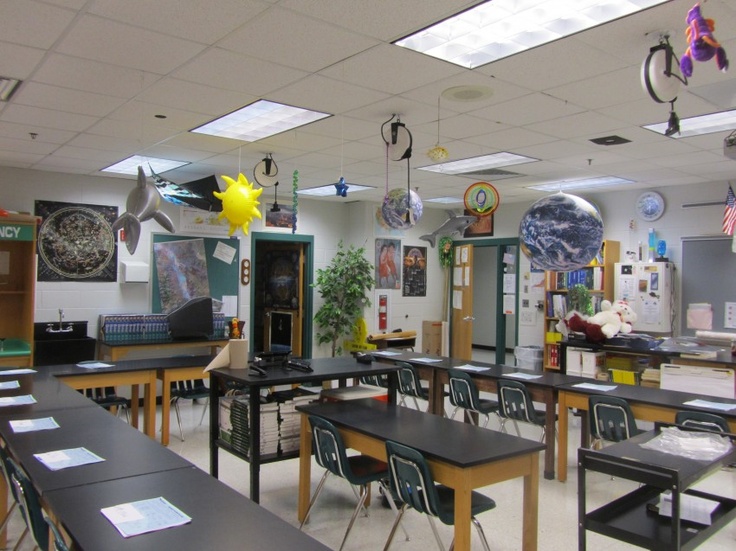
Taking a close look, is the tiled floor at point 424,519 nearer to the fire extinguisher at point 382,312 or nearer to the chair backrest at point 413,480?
the chair backrest at point 413,480

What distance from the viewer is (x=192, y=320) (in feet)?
23.7

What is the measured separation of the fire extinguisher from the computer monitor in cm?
286

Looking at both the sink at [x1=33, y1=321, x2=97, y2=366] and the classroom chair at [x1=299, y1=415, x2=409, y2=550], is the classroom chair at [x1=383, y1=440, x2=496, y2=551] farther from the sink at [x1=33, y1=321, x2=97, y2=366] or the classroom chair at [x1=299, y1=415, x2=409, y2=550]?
the sink at [x1=33, y1=321, x2=97, y2=366]

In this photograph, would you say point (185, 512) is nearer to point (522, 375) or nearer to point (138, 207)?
point (138, 207)

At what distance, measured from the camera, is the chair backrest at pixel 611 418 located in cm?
400

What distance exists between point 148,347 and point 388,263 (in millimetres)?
4061

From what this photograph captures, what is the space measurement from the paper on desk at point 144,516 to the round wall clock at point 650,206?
7394 millimetres

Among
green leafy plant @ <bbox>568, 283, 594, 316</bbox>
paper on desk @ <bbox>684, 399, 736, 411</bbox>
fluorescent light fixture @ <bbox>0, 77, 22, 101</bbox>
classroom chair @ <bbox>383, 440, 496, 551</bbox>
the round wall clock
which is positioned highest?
fluorescent light fixture @ <bbox>0, 77, 22, 101</bbox>

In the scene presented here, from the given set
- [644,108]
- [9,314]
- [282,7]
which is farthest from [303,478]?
[9,314]

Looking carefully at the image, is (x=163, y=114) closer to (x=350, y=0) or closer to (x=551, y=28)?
(x=350, y=0)

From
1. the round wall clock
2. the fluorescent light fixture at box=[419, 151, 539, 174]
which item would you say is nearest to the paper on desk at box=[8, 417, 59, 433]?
the fluorescent light fixture at box=[419, 151, 539, 174]

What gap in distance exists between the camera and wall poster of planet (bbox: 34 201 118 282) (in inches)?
268

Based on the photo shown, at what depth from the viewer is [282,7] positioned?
2.75 metres

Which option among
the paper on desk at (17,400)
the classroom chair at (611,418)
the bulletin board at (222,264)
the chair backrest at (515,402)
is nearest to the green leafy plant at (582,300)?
the chair backrest at (515,402)
